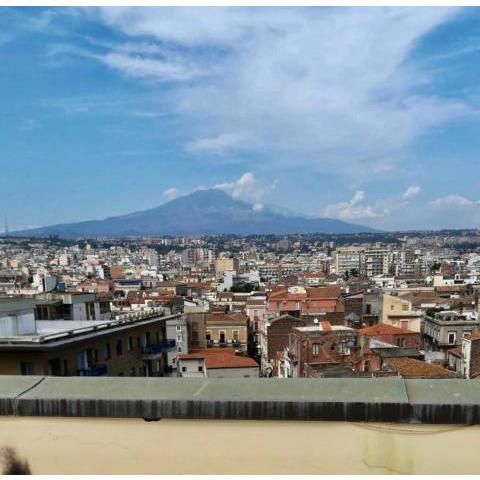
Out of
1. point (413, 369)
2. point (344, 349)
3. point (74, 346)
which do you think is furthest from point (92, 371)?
point (344, 349)

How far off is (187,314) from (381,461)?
113 ft

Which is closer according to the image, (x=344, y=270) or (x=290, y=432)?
(x=290, y=432)

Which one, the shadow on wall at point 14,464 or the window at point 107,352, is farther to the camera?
the window at point 107,352

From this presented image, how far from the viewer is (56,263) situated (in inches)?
6083

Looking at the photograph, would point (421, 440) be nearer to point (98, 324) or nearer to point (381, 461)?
point (381, 461)

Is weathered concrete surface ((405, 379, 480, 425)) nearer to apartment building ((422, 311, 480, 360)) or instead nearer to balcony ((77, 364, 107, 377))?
balcony ((77, 364, 107, 377))

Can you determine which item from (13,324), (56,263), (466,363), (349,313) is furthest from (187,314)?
(56,263)

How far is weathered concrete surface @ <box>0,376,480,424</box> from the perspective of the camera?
1492 millimetres

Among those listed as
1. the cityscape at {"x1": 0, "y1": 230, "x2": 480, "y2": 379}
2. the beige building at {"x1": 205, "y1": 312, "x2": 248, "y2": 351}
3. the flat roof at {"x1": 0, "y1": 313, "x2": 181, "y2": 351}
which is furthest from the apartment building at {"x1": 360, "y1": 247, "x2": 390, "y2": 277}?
the flat roof at {"x1": 0, "y1": 313, "x2": 181, "y2": 351}

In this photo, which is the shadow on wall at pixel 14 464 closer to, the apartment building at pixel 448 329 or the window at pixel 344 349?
the window at pixel 344 349

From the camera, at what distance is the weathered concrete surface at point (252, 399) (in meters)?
1.49

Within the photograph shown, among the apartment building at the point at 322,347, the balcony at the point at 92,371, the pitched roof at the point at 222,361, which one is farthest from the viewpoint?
the pitched roof at the point at 222,361

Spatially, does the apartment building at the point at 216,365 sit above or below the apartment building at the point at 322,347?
below

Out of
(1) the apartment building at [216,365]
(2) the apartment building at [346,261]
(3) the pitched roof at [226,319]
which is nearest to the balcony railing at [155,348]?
(1) the apartment building at [216,365]
